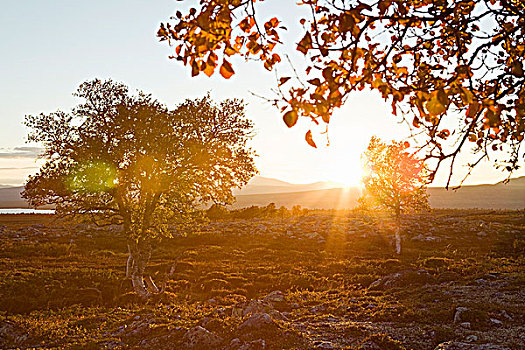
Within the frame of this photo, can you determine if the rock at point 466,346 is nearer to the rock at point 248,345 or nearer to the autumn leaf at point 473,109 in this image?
the rock at point 248,345

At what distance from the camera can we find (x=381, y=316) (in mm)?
16953

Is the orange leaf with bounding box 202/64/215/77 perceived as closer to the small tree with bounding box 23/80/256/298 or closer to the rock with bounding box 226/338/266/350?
the rock with bounding box 226/338/266/350

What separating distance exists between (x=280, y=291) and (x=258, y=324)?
10744 mm

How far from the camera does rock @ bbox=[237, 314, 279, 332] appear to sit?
1373cm

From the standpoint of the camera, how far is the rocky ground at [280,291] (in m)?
13.9

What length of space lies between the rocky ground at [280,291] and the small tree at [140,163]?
11.4 ft

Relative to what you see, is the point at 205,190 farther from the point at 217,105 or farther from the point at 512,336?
the point at 512,336

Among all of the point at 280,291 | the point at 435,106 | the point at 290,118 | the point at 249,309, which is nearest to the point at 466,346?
the point at 249,309

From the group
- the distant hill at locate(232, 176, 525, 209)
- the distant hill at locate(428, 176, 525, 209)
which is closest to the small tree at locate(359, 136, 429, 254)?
the distant hill at locate(232, 176, 525, 209)

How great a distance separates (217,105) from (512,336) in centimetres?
1706

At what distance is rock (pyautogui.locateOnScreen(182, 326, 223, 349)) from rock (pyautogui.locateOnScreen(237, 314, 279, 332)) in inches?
38.5

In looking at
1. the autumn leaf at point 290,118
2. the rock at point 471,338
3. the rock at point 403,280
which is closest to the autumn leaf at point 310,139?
the autumn leaf at point 290,118

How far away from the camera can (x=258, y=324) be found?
45.6 ft

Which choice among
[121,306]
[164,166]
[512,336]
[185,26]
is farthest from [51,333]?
[512,336]
